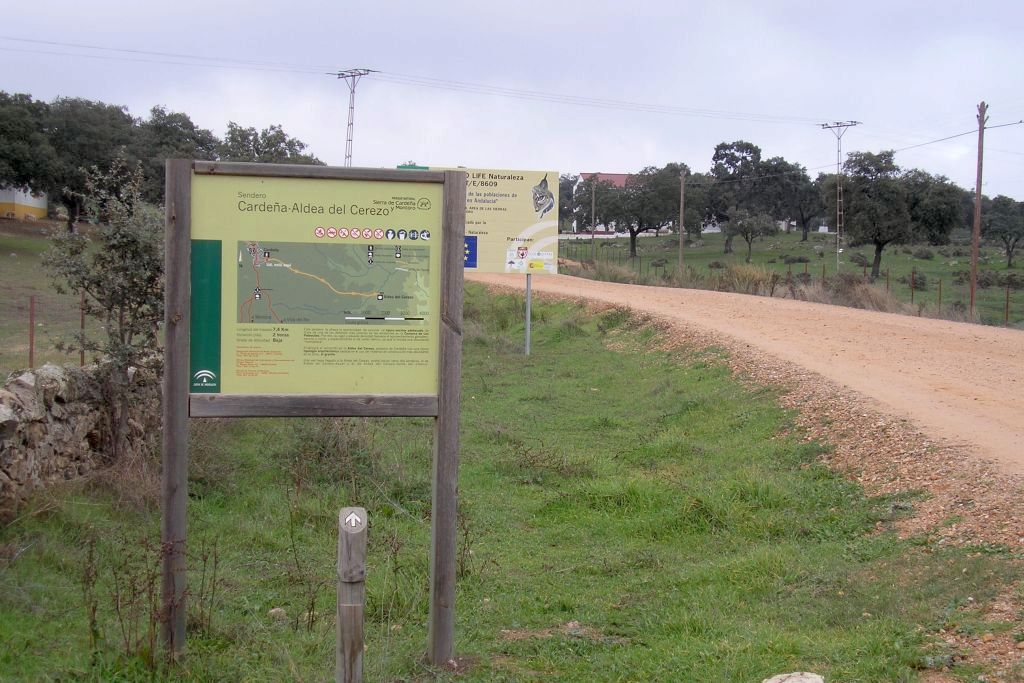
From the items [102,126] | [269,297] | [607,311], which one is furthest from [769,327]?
[102,126]

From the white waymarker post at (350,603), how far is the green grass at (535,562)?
0.73 m

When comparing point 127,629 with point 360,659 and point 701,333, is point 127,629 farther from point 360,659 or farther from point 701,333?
point 701,333

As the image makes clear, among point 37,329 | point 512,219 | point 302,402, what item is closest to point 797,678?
point 302,402

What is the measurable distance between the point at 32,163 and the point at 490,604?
44348mm

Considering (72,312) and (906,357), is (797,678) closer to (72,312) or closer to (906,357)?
(906,357)

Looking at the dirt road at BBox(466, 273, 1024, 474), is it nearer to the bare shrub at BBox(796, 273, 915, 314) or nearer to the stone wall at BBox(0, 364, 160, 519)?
the bare shrub at BBox(796, 273, 915, 314)

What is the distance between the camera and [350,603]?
3.64m

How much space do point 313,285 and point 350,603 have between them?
1.53 meters

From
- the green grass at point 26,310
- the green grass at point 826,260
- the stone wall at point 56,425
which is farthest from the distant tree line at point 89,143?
the stone wall at point 56,425

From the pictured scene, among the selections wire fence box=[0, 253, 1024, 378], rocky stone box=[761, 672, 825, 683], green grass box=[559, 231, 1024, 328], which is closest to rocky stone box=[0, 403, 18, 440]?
wire fence box=[0, 253, 1024, 378]

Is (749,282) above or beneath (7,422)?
above

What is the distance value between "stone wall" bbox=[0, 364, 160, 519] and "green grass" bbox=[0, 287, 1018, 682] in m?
0.24

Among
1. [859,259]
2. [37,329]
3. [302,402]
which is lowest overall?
[37,329]

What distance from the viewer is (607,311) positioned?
21.9 meters
